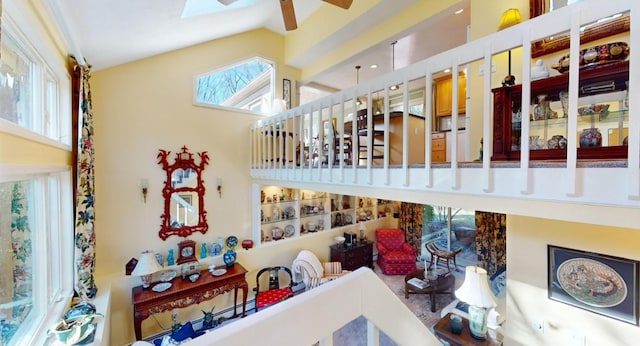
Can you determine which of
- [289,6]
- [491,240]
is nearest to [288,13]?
[289,6]

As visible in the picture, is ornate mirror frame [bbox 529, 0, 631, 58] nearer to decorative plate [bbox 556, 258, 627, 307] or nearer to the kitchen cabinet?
the kitchen cabinet

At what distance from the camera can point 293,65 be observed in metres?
5.29

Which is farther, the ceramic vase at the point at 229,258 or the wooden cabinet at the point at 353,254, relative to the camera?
the wooden cabinet at the point at 353,254

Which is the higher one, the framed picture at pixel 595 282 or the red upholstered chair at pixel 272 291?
the framed picture at pixel 595 282

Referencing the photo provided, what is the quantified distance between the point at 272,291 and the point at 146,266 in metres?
1.93

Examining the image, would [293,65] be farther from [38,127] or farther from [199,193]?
[38,127]

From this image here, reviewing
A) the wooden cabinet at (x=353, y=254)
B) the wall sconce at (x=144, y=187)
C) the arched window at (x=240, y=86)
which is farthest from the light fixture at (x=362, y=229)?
the wall sconce at (x=144, y=187)

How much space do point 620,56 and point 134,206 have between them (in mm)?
5157

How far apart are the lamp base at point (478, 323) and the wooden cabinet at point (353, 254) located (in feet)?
9.31

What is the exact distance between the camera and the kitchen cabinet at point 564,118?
4.64ft

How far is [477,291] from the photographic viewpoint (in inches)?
107

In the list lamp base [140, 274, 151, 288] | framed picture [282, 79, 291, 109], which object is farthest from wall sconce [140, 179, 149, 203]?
framed picture [282, 79, 291, 109]

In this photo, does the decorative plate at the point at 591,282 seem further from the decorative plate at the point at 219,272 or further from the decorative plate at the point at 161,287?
the decorative plate at the point at 161,287

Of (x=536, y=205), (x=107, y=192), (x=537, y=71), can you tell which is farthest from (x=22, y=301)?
(x=537, y=71)
